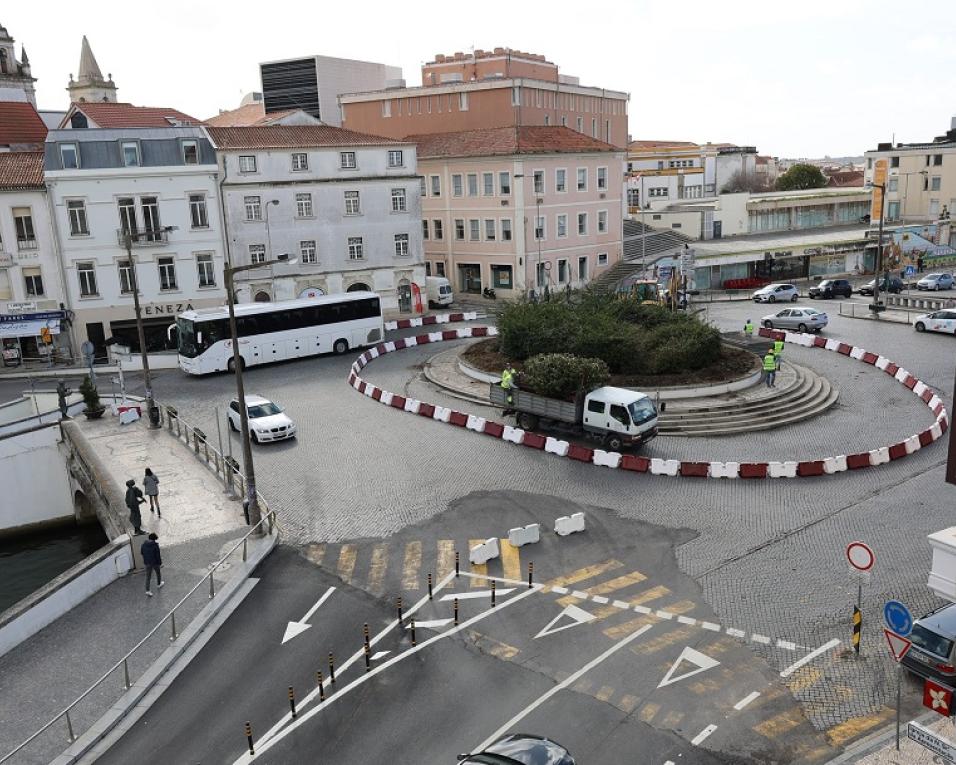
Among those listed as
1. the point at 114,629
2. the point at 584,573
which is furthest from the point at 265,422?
the point at 584,573

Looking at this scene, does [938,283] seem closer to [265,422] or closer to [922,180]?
[922,180]

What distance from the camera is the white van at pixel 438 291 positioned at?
56.9 meters

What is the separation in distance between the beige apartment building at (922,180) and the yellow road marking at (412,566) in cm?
7795

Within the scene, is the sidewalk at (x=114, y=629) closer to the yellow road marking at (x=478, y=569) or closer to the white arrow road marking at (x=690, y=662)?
the yellow road marking at (x=478, y=569)

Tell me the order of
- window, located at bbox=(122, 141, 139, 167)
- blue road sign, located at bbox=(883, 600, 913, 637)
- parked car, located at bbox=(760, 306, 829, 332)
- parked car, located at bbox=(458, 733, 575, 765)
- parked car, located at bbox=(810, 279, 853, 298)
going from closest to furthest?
parked car, located at bbox=(458, 733, 575, 765) → blue road sign, located at bbox=(883, 600, 913, 637) → window, located at bbox=(122, 141, 139, 167) → parked car, located at bbox=(760, 306, 829, 332) → parked car, located at bbox=(810, 279, 853, 298)

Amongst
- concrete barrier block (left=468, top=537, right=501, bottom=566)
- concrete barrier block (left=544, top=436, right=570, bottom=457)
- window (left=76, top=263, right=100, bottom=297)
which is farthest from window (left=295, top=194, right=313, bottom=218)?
concrete barrier block (left=468, top=537, right=501, bottom=566)

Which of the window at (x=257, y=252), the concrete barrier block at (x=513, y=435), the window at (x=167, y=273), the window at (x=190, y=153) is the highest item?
the window at (x=190, y=153)

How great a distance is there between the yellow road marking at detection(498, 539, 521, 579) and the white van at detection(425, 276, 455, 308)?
37690 mm

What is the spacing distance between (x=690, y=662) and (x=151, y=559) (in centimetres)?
1165

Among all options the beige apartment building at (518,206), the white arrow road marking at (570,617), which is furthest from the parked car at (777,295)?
the white arrow road marking at (570,617)

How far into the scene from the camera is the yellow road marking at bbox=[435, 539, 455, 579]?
19219 millimetres

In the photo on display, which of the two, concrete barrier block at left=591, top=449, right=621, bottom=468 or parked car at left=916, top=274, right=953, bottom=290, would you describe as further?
parked car at left=916, top=274, right=953, bottom=290

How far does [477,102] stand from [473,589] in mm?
52650

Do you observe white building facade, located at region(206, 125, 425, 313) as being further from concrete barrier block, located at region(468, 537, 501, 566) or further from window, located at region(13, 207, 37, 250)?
concrete barrier block, located at region(468, 537, 501, 566)
